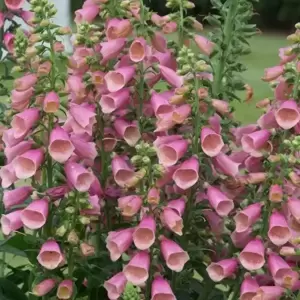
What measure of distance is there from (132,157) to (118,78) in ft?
0.52

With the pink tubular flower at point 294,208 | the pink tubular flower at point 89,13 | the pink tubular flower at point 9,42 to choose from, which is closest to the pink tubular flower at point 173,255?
the pink tubular flower at point 294,208

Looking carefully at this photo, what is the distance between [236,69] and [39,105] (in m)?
0.43

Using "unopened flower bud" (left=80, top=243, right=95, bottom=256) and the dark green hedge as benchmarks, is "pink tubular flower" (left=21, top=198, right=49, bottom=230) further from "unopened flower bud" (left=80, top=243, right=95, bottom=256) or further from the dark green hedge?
the dark green hedge

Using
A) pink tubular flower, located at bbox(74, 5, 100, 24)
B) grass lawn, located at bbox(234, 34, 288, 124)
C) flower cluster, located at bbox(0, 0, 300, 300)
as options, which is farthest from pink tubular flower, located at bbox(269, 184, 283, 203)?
grass lawn, located at bbox(234, 34, 288, 124)

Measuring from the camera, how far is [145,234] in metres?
1.78

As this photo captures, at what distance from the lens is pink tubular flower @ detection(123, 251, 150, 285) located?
1.78m

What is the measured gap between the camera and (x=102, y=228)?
2.05 m

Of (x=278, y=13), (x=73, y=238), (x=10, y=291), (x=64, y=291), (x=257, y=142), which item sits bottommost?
(x=278, y=13)

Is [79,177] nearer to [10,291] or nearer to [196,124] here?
[196,124]

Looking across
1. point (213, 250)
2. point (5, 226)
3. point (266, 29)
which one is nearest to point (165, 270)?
point (213, 250)

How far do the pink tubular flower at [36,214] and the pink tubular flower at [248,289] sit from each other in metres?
0.38

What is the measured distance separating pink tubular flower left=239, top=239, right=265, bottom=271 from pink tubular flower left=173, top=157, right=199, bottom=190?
15 centimetres

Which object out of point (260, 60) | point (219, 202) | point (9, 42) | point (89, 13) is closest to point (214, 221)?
point (219, 202)

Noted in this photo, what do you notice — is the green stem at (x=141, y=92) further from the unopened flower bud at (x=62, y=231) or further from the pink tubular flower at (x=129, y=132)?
the unopened flower bud at (x=62, y=231)
